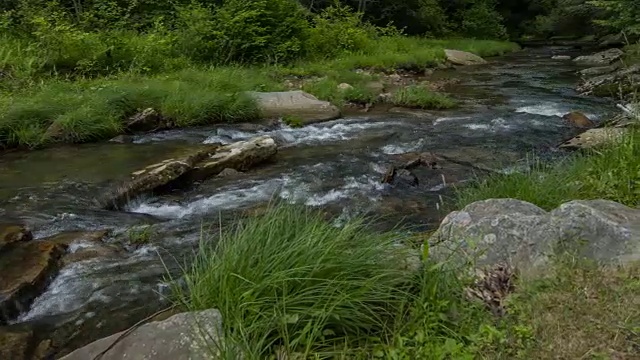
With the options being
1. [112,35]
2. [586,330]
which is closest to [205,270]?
[586,330]

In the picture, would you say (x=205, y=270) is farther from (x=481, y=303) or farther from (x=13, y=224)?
(x=13, y=224)

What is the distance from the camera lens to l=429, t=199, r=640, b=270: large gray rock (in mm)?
3281

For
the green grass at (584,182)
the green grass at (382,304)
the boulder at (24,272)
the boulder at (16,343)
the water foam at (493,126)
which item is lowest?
the water foam at (493,126)

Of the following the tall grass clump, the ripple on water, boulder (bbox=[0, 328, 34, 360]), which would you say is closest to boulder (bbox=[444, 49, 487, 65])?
the ripple on water

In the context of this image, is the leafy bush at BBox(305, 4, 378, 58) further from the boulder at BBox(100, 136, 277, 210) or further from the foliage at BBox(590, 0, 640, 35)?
the boulder at BBox(100, 136, 277, 210)

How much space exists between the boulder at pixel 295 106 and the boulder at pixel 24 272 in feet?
19.9

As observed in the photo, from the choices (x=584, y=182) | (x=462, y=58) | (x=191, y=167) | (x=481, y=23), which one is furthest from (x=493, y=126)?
(x=481, y=23)

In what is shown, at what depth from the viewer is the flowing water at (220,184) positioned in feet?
13.5

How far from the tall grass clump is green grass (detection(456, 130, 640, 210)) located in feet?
6.42

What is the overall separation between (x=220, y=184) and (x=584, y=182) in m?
4.16

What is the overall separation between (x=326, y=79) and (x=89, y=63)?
5153mm

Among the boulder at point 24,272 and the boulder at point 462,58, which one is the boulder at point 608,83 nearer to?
the boulder at point 462,58

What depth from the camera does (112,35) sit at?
13.0m

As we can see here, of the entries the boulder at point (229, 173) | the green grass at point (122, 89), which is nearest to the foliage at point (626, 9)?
the green grass at point (122, 89)
